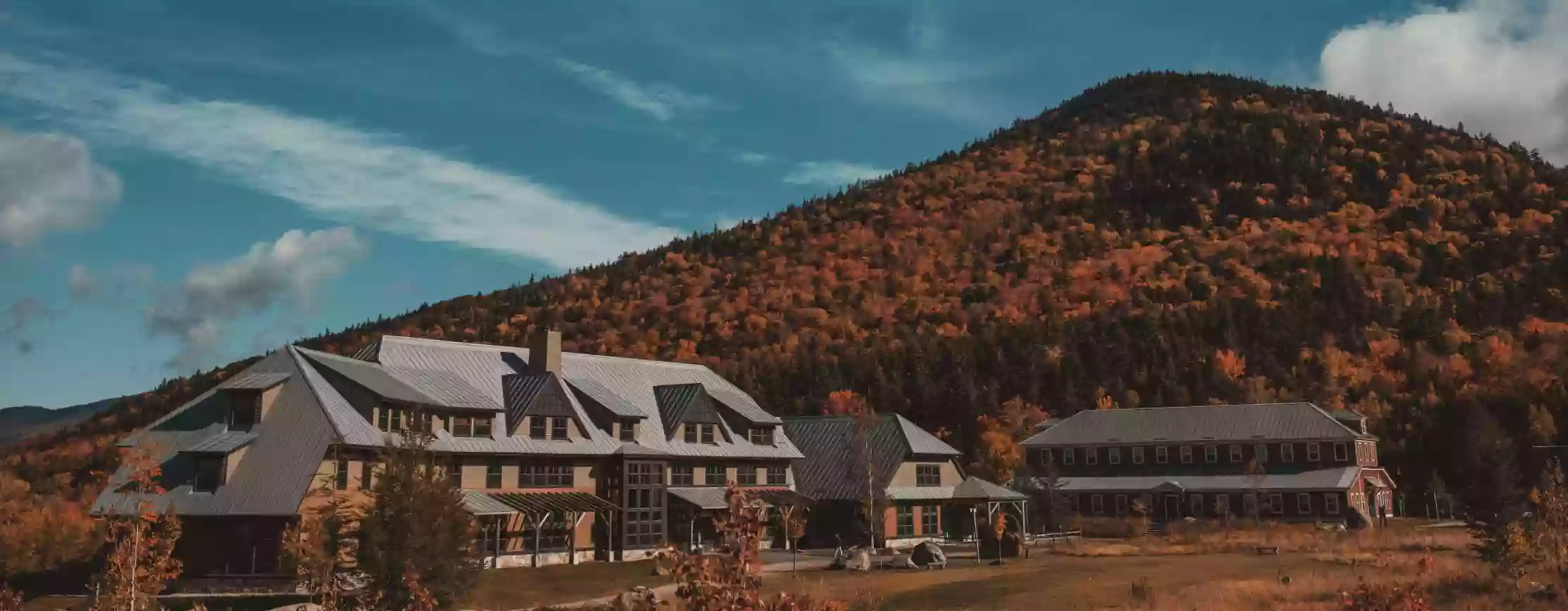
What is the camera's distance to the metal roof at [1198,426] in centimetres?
7975

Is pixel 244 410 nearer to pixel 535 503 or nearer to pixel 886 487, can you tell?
pixel 535 503

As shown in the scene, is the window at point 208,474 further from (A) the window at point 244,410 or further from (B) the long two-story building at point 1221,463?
(B) the long two-story building at point 1221,463

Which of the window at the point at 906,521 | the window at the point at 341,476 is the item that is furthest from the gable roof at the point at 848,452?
the window at the point at 341,476

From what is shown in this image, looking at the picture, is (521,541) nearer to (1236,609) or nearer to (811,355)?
(1236,609)

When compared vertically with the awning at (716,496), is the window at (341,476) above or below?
above

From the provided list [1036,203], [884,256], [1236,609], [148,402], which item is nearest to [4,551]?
[1236,609]

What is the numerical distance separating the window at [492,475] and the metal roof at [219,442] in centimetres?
964

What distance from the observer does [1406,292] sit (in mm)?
134250

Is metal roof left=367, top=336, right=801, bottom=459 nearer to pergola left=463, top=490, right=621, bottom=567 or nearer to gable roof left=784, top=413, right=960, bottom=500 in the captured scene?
gable roof left=784, top=413, right=960, bottom=500

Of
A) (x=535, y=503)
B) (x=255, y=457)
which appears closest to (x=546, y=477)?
(x=535, y=503)

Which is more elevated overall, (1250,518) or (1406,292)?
(1406,292)

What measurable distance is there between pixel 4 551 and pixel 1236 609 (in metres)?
51.1

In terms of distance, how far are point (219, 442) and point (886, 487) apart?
34.0 metres

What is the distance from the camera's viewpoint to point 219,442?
146ft
